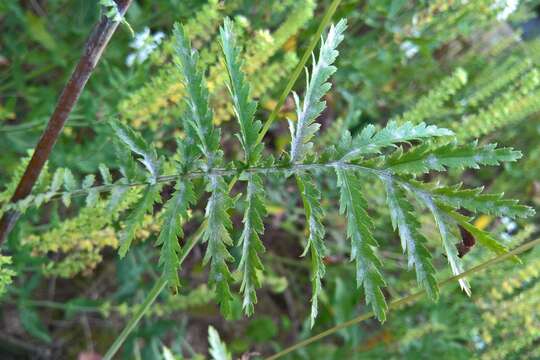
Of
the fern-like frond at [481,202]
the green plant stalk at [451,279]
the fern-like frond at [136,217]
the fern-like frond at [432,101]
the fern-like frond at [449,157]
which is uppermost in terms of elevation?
the fern-like frond at [432,101]

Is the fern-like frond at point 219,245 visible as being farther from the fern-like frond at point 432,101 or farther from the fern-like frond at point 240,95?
Result: the fern-like frond at point 432,101

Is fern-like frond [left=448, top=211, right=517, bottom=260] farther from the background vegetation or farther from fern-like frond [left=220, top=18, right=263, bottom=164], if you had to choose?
fern-like frond [left=220, top=18, right=263, bottom=164]

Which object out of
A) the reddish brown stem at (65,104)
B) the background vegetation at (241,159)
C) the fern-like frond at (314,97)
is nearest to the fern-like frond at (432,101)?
the background vegetation at (241,159)

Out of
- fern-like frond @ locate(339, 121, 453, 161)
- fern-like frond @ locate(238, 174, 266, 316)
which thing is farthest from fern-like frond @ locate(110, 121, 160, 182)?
fern-like frond @ locate(339, 121, 453, 161)

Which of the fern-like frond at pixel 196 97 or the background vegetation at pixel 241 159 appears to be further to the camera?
the background vegetation at pixel 241 159

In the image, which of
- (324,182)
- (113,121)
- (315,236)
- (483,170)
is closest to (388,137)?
(315,236)

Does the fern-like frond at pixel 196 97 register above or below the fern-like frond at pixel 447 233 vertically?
above
